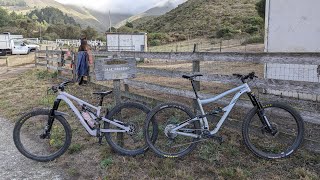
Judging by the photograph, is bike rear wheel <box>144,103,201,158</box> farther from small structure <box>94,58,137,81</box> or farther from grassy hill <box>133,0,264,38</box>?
grassy hill <box>133,0,264,38</box>

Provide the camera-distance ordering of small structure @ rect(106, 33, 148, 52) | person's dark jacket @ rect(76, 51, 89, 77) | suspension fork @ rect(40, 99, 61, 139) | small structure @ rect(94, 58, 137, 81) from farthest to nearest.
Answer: small structure @ rect(106, 33, 148, 52) < person's dark jacket @ rect(76, 51, 89, 77) < suspension fork @ rect(40, 99, 61, 139) < small structure @ rect(94, 58, 137, 81)

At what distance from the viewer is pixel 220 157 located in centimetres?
429

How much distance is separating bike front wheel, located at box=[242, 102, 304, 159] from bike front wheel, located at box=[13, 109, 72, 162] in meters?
2.57

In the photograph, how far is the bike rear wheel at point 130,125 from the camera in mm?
4496

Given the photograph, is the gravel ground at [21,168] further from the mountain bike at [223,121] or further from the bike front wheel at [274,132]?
the bike front wheel at [274,132]

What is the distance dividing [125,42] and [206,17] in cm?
5808

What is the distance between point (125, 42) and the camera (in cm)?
2200

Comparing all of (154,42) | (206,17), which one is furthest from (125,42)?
(206,17)

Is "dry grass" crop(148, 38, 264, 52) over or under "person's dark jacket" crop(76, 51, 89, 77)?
over

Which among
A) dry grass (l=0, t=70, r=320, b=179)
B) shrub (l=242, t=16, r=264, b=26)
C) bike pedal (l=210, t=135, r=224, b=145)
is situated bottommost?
dry grass (l=0, t=70, r=320, b=179)

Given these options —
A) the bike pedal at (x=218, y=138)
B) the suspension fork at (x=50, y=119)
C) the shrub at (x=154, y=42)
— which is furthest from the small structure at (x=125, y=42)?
the shrub at (x=154, y=42)

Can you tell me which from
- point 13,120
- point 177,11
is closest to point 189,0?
point 177,11

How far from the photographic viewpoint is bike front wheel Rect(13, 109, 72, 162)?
4.58m

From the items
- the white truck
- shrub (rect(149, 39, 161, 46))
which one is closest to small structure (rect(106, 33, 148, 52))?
the white truck
